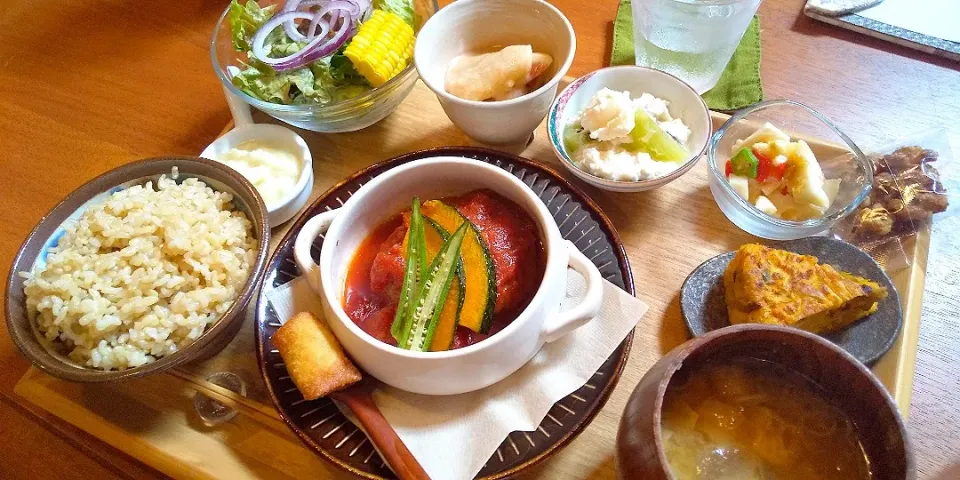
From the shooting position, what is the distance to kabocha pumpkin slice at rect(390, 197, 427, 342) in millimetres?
863

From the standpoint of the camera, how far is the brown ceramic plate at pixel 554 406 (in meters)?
0.85

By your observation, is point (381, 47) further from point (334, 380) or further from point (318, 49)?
point (334, 380)

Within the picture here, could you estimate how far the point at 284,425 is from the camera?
0.97m

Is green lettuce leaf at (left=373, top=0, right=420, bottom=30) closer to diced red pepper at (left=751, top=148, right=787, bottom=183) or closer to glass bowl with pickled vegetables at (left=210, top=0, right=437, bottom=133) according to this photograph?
glass bowl with pickled vegetables at (left=210, top=0, right=437, bottom=133)

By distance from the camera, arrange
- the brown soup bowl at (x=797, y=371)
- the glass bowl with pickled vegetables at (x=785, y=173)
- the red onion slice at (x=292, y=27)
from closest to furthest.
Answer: the brown soup bowl at (x=797, y=371)
the glass bowl with pickled vegetables at (x=785, y=173)
the red onion slice at (x=292, y=27)

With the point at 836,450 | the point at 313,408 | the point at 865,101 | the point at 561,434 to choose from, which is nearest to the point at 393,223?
the point at 313,408

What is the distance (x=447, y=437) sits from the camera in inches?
34.2

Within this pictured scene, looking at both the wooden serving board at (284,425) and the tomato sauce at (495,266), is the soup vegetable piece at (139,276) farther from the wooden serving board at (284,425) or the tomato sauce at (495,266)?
the tomato sauce at (495,266)

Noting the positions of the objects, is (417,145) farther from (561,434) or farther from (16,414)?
(16,414)

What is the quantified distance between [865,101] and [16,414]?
→ 189 cm

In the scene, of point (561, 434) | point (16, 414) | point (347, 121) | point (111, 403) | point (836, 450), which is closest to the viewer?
point (836, 450)

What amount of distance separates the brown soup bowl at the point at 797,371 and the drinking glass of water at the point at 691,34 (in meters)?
0.77

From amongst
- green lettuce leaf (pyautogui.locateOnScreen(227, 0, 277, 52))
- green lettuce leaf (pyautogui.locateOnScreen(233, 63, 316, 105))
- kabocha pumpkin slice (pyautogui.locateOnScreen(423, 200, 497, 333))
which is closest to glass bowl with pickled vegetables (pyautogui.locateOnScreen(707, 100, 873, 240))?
kabocha pumpkin slice (pyautogui.locateOnScreen(423, 200, 497, 333))

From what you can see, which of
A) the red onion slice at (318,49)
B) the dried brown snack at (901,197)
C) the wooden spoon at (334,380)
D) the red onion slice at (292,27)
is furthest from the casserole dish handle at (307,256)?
the dried brown snack at (901,197)
